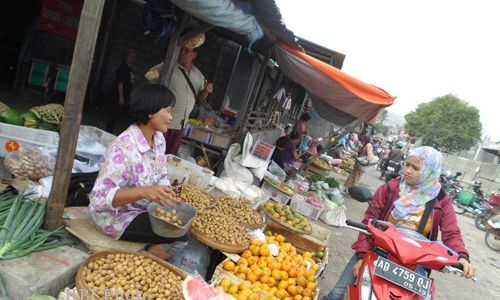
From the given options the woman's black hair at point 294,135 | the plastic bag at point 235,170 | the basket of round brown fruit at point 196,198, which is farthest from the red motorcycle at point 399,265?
the woman's black hair at point 294,135

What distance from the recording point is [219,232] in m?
3.71

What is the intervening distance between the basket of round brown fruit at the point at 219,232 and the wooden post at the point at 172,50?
5.95ft

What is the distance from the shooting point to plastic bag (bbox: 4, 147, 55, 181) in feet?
11.3

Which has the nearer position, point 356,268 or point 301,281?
point 356,268

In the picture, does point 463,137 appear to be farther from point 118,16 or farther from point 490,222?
point 118,16

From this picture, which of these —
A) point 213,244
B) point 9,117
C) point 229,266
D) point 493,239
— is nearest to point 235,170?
point 213,244

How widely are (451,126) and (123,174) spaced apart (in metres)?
50.3

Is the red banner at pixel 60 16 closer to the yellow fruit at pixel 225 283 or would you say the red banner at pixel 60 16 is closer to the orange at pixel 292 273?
the yellow fruit at pixel 225 283

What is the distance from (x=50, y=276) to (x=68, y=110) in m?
1.11

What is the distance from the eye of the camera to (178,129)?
5438 millimetres

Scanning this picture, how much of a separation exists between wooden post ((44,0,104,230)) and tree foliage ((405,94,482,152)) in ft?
154

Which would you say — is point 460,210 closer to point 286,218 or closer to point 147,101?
point 286,218

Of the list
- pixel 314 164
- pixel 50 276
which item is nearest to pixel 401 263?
pixel 50 276

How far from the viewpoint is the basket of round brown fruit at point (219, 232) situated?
3.54 meters
